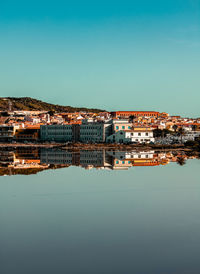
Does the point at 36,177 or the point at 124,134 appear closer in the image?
the point at 36,177

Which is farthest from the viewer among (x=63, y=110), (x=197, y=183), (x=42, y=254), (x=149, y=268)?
(x=63, y=110)

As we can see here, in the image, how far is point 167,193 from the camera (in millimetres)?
17812

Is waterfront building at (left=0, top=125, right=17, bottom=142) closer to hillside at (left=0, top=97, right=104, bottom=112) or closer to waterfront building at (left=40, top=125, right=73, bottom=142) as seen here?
waterfront building at (left=40, top=125, right=73, bottom=142)

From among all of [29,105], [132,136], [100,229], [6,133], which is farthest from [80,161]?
[29,105]

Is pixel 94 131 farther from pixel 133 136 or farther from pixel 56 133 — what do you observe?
pixel 56 133

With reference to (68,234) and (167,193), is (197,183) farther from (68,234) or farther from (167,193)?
(68,234)

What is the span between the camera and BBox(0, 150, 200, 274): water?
9.09m

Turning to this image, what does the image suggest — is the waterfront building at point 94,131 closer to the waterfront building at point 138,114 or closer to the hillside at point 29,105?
the waterfront building at point 138,114

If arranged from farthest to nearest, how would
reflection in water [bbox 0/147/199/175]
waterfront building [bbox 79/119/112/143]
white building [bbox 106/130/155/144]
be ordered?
1. waterfront building [bbox 79/119/112/143]
2. white building [bbox 106/130/155/144]
3. reflection in water [bbox 0/147/199/175]

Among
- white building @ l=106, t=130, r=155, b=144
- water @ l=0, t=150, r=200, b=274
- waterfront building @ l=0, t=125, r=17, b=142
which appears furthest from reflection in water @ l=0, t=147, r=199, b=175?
waterfront building @ l=0, t=125, r=17, b=142

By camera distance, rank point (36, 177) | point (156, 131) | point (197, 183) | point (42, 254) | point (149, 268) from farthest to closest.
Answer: point (156, 131) → point (36, 177) → point (197, 183) → point (42, 254) → point (149, 268)

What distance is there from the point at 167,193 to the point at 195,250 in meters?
7.98

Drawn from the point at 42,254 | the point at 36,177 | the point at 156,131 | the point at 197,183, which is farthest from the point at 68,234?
the point at 156,131

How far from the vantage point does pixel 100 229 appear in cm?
1156
